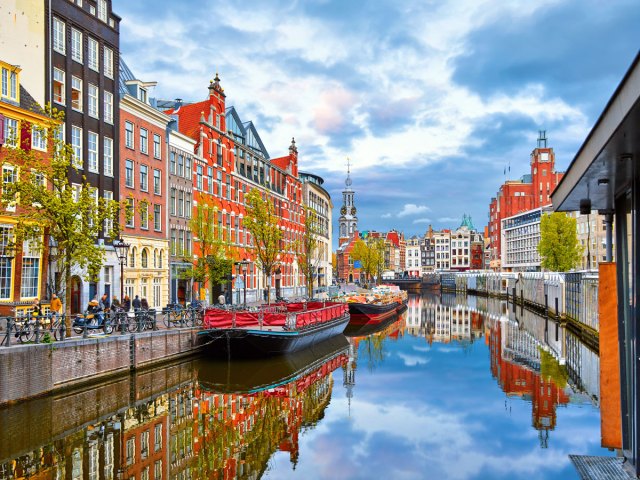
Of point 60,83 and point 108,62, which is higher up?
point 108,62

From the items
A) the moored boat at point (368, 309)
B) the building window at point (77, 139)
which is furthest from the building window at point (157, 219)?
the moored boat at point (368, 309)

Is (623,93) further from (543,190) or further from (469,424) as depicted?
(543,190)

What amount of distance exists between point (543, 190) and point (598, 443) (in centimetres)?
13554

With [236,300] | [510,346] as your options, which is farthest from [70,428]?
[236,300]

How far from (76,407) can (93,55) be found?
25.8 m

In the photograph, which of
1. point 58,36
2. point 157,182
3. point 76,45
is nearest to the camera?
point 58,36

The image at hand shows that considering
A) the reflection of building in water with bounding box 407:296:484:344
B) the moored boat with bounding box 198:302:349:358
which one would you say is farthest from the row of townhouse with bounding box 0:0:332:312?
the reflection of building in water with bounding box 407:296:484:344

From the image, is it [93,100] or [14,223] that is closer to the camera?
[14,223]

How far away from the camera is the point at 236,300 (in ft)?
194

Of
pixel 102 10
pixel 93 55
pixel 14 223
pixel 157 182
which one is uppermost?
pixel 102 10

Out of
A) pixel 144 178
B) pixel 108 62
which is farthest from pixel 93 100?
pixel 144 178

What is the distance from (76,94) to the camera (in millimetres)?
37312

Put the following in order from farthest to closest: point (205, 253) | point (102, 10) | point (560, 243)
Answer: point (560, 243) < point (205, 253) < point (102, 10)

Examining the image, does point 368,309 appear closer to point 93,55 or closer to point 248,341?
point 248,341
